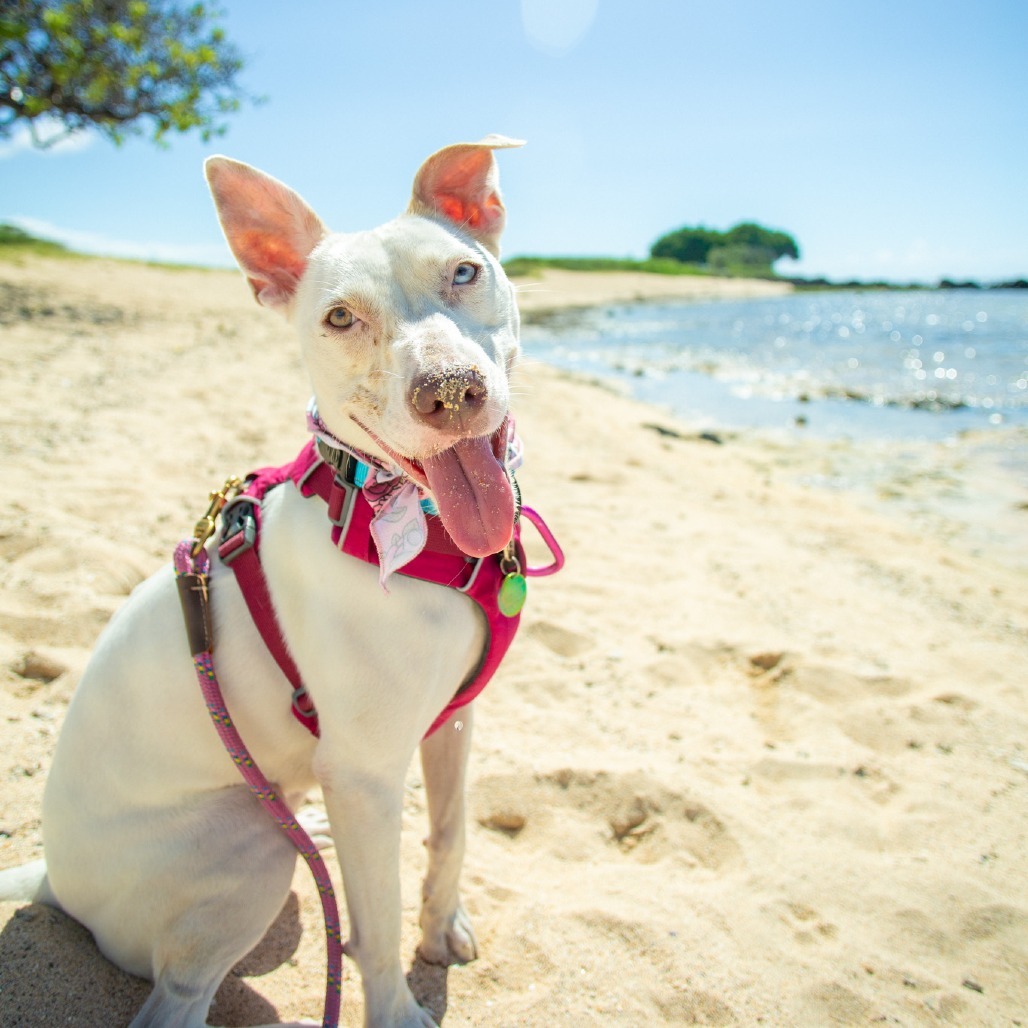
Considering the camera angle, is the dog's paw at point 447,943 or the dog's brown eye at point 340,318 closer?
the dog's brown eye at point 340,318

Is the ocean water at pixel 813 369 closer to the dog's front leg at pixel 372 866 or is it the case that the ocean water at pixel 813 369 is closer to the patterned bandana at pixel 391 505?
the patterned bandana at pixel 391 505

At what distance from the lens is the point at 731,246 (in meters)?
108

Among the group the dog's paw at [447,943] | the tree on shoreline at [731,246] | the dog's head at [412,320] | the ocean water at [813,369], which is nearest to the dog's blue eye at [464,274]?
the dog's head at [412,320]

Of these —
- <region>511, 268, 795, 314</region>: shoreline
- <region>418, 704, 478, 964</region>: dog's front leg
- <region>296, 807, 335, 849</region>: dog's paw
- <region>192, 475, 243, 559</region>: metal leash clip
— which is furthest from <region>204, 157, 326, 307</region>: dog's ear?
<region>511, 268, 795, 314</region>: shoreline

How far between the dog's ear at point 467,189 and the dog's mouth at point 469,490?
2.71ft

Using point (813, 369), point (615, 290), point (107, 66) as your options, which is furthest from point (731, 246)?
point (107, 66)

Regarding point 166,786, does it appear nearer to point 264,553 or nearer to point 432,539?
point 264,553

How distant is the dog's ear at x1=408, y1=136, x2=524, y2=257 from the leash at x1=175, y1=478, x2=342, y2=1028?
1.23m

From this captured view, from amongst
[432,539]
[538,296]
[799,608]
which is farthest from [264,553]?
[538,296]

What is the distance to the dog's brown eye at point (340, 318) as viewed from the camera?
1.88m

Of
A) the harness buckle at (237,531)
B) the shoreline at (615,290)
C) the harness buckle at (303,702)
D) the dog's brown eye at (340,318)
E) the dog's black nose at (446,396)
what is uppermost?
the shoreline at (615,290)

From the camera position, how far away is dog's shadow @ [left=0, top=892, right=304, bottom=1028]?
185cm

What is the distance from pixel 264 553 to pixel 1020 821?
2.93 m

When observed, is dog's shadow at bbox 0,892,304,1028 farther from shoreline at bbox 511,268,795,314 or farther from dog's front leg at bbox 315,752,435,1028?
shoreline at bbox 511,268,795,314
